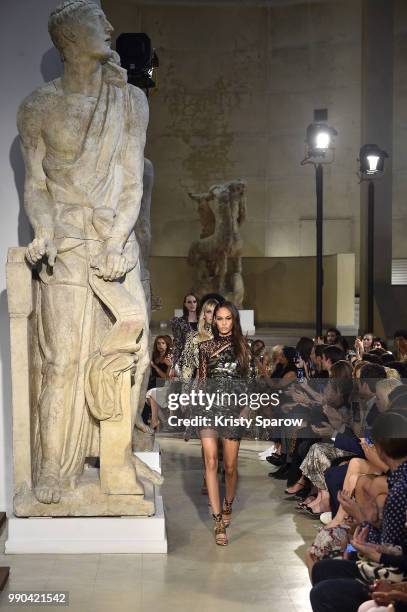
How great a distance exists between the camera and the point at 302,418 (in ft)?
22.0

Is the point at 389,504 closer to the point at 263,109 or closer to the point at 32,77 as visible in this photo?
the point at 32,77

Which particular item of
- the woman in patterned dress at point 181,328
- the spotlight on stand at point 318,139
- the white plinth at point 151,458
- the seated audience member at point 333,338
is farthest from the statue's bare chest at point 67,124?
the spotlight on stand at point 318,139

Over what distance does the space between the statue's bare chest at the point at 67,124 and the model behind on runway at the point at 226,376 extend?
1355mm

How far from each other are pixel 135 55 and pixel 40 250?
3387mm

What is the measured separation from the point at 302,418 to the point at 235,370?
1.22m

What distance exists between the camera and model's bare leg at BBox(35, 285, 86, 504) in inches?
198

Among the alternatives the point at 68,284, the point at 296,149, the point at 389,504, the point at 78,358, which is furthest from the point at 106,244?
the point at 296,149

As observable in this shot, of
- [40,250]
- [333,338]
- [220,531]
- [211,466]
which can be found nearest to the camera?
[40,250]

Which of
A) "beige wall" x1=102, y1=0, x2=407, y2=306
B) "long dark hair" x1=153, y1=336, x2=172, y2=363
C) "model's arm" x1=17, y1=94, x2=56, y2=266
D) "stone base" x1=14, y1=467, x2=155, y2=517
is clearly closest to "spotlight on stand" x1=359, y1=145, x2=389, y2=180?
"long dark hair" x1=153, y1=336, x2=172, y2=363

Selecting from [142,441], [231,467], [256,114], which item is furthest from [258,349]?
[256,114]

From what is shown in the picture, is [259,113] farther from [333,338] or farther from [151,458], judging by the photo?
[151,458]

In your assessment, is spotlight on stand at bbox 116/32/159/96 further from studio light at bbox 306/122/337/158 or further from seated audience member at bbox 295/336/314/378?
studio light at bbox 306/122/337/158

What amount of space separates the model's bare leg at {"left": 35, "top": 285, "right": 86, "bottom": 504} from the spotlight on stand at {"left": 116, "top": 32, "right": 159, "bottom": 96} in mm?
3219

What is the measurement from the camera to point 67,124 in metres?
5.03
